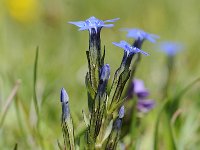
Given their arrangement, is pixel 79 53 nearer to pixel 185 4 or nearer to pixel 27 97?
pixel 27 97

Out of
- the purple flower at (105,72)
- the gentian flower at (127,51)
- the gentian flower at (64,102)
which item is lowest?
the gentian flower at (64,102)

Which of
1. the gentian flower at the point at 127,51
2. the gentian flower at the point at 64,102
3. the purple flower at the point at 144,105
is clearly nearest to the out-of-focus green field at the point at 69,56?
the purple flower at the point at 144,105

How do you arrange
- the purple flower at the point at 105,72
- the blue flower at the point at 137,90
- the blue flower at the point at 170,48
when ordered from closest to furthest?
A: the purple flower at the point at 105,72, the blue flower at the point at 137,90, the blue flower at the point at 170,48

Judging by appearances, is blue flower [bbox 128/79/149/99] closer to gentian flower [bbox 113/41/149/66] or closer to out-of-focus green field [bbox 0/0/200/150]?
out-of-focus green field [bbox 0/0/200/150]

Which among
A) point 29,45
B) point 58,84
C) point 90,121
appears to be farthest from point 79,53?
point 90,121

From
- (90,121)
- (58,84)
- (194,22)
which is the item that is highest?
(194,22)

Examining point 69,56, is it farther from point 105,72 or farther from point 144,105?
point 105,72

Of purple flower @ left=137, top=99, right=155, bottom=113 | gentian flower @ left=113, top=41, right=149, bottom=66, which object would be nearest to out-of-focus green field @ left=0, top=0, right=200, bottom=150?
purple flower @ left=137, top=99, right=155, bottom=113

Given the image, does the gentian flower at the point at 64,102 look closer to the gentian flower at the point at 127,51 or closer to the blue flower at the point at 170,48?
the gentian flower at the point at 127,51

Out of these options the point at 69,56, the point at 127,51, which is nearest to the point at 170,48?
the point at 69,56
